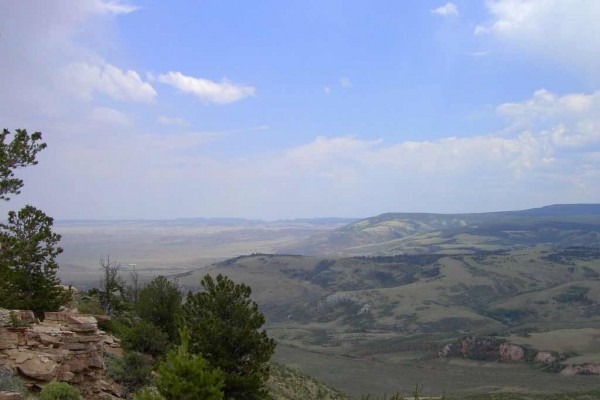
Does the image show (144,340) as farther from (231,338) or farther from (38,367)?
(38,367)

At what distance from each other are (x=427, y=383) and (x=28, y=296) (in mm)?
42369

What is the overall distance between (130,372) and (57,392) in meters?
5.68

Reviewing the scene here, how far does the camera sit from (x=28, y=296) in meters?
22.7

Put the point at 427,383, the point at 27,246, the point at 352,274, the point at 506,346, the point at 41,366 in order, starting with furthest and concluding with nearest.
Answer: the point at 352,274, the point at 506,346, the point at 427,383, the point at 27,246, the point at 41,366

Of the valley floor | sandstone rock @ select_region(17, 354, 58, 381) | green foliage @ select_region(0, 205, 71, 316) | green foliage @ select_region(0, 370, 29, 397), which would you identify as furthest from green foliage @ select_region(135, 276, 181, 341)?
the valley floor

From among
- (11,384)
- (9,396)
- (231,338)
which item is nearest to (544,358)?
(231,338)

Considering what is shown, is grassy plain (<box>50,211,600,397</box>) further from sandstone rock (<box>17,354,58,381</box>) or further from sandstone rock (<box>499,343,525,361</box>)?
sandstone rock (<box>17,354,58,381</box>)

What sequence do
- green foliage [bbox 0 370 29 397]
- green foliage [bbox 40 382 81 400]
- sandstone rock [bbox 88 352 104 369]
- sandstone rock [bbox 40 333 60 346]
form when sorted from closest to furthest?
green foliage [bbox 0 370 29 397] < green foliage [bbox 40 382 81 400] < sandstone rock [bbox 40 333 60 346] < sandstone rock [bbox 88 352 104 369]

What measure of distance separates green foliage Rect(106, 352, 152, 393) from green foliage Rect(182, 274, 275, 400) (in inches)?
104

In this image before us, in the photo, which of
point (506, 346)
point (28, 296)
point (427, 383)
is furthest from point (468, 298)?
point (28, 296)

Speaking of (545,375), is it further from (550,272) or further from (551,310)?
(550,272)

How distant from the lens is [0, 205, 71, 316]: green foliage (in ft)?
70.7

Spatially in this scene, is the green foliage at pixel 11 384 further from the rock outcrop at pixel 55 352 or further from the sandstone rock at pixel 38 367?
the rock outcrop at pixel 55 352

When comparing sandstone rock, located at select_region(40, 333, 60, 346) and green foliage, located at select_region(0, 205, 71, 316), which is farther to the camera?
green foliage, located at select_region(0, 205, 71, 316)
